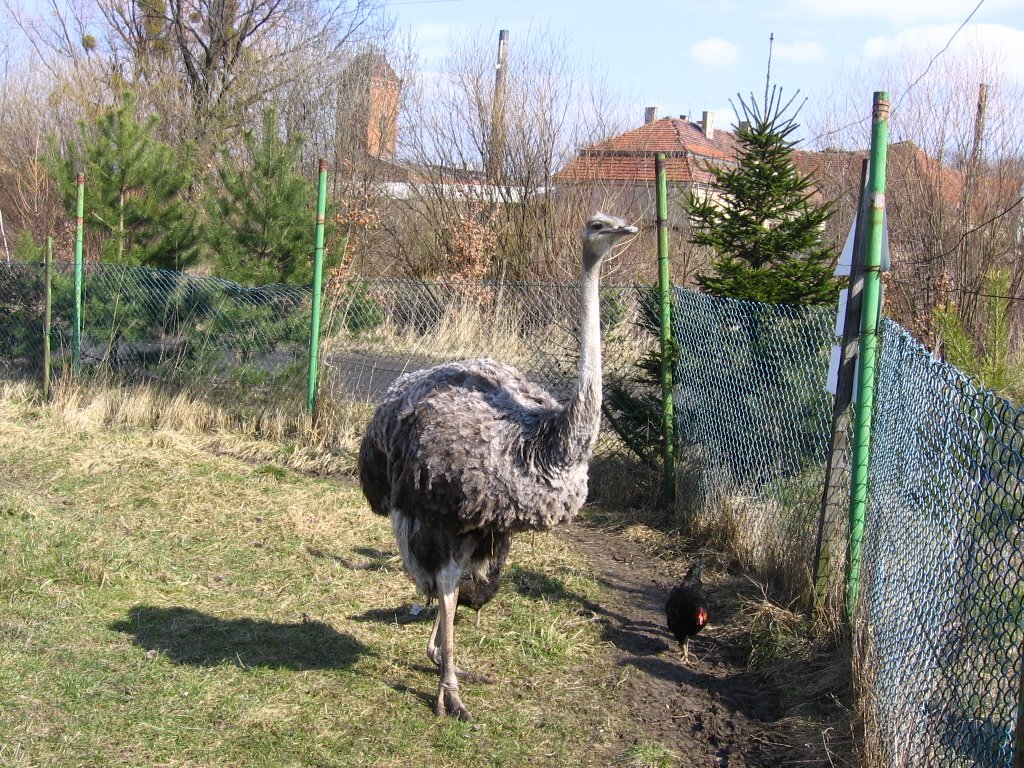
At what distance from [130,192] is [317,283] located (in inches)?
139

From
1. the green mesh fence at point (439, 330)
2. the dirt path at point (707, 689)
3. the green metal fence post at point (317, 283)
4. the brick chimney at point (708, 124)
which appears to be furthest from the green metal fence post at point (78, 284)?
the brick chimney at point (708, 124)

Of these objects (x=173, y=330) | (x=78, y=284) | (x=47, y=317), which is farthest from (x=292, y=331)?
(x=47, y=317)

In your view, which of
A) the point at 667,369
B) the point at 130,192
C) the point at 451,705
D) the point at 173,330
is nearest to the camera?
the point at 451,705

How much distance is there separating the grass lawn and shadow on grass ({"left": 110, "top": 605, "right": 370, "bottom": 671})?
0.01m

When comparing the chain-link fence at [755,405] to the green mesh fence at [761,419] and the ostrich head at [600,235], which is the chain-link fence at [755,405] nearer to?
the green mesh fence at [761,419]

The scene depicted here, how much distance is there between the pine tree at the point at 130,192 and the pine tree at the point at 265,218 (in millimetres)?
898

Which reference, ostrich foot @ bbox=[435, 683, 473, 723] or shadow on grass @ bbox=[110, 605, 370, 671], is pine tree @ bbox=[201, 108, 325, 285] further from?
ostrich foot @ bbox=[435, 683, 473, 723]

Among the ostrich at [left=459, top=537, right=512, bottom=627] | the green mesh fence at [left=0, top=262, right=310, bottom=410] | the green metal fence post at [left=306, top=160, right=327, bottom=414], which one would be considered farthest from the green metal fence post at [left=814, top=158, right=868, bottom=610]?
the green mesh fence at [left=0, top=262, right=310, bottom=410]

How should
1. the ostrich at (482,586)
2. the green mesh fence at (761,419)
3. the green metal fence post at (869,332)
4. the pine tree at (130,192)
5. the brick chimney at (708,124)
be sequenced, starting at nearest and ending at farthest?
the green metal fence post at (869,332) → the ostrich at (482,586) → the green mesh fence at (761,419) → the pine tree at (130,192) → the brick chimney at (708,124)

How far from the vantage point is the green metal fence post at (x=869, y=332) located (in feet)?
14.6

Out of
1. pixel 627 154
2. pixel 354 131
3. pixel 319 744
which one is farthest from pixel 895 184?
pixel 319 744

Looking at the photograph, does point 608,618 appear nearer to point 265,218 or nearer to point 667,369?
point 667,369

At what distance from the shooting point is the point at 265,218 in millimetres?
10078

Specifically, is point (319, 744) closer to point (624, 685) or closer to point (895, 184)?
point (624, 685)
